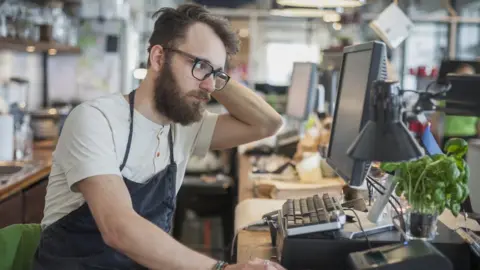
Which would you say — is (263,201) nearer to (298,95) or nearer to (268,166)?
(268,166)

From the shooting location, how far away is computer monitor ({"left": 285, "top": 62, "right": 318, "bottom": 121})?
172 inches

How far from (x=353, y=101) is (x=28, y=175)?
230cm

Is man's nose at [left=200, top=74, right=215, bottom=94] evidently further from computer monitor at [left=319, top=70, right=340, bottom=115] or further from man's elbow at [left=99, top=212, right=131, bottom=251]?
computer monitor at [left=319, top=70, right=340, bottom=115]

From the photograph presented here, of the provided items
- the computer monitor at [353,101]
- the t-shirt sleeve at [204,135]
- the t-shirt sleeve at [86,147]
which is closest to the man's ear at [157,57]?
the t-shirt sleeve at [86,147]

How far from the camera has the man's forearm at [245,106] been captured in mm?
2391

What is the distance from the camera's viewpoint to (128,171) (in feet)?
6.44

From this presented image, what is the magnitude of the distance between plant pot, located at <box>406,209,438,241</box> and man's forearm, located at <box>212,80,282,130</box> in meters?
0.94

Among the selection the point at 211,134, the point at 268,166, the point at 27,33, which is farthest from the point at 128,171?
the point at 27,33

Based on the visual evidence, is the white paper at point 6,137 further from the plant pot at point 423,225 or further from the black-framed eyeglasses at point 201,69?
the plant pot at point 423,225

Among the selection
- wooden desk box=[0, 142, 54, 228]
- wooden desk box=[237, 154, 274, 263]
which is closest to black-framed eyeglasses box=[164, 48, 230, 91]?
wooden desk box=[237, 154, 274, 263]

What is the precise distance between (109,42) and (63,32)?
0.77m

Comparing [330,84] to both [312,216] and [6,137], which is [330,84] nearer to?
[6,137]

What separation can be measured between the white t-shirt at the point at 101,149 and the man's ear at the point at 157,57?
14cm

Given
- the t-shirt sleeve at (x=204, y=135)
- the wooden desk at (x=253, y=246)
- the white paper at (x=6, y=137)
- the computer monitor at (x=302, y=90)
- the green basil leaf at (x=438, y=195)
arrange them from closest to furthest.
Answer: the green basil leaf at (x=438, y=195) < the wooden desk at (x=253, y=246) < the t-shirt sleeve at (x=204, y=135) < the white paper at (x=6, y=137) < the computer monitor at (x=302, y=90)
